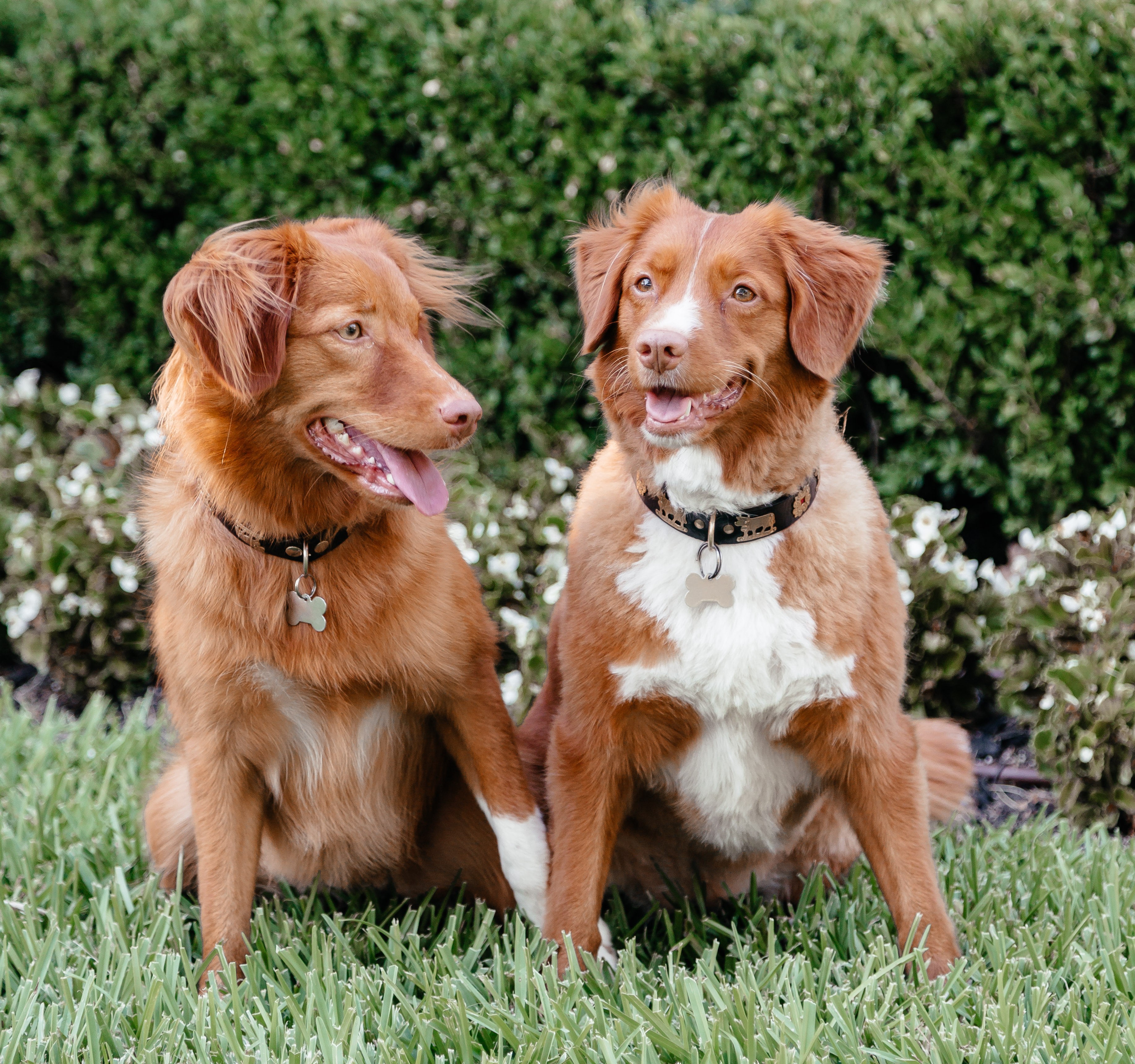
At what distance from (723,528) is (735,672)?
12.9 inches

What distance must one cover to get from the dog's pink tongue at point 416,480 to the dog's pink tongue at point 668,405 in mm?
502

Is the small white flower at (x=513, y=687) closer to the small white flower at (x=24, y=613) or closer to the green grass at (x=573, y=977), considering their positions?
the green grass at (x=573, y=977)

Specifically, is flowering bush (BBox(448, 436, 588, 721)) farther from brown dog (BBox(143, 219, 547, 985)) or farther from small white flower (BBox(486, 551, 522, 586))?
brown dog (BBox(143, 219, 547, 985))

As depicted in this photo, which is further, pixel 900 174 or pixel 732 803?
pixel 900 174

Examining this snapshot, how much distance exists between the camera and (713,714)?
2775 mm

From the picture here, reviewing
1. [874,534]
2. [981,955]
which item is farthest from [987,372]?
[981,955]

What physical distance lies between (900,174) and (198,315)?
3072 mm

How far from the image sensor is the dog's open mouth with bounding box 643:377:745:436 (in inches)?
104

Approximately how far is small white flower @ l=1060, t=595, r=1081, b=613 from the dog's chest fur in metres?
1.53

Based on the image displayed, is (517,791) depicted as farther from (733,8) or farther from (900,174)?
(733,8)

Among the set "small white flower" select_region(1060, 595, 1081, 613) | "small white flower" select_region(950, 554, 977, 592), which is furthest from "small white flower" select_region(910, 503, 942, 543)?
"small white flower" select_region(1060, 595, 1081, 613)

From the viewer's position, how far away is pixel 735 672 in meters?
2.71

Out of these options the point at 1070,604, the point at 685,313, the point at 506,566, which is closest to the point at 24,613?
the point at 506,566

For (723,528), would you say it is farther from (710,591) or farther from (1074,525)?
(1074,525)
